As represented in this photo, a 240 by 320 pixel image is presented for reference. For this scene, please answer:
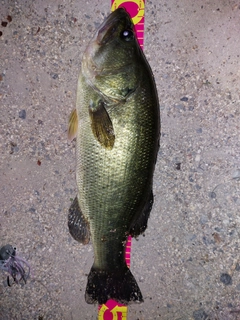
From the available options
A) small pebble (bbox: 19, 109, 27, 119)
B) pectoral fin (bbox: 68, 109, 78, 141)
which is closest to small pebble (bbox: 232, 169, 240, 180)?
pectoral fin (bbox: 68, 109, 78, 141)

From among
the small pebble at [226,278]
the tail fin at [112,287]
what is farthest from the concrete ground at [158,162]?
the tail fin at [112,287]

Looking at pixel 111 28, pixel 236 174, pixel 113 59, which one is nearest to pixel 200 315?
pixel 236 174

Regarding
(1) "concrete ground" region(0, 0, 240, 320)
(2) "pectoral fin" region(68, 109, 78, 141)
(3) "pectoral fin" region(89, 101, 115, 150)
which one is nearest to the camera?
(3) "pectoral fin" region(89, 101, 115, 150)

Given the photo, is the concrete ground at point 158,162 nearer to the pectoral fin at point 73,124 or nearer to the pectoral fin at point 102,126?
the pectoral fin at point 73,124

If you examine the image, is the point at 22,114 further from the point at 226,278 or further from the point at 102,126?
the point at 226,278

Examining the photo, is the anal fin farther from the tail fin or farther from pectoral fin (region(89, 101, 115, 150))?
pectoral fin (region(89, 101, 115, 150))

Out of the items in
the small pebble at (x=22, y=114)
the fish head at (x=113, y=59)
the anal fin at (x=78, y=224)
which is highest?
the fish head at (x=113, y=59)
